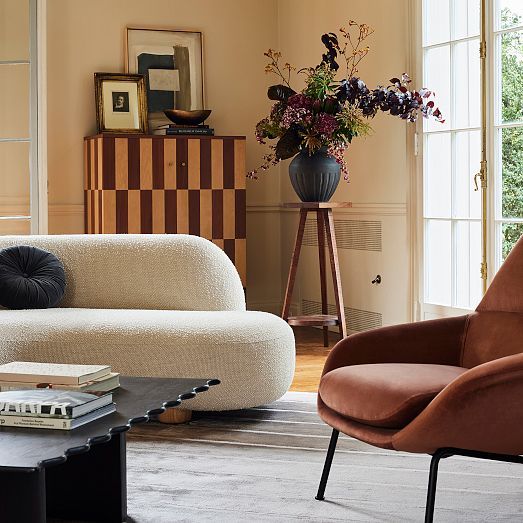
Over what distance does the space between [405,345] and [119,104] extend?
4.04m

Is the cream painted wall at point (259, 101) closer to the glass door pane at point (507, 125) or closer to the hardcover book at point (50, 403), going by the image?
the glass door pane at point (507, 125)

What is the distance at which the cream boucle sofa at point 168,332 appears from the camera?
12.3 ft

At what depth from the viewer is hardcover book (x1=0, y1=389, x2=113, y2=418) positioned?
228cm

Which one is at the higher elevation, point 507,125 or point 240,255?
point 507,125

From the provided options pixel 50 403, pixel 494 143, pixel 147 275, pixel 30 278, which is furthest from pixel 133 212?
pixel 50 403

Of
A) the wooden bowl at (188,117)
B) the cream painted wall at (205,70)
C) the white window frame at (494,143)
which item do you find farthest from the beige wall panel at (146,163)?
the white window frame at (494,143)

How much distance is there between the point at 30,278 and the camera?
418 centimetres

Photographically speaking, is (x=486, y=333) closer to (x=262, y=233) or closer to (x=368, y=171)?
(x=368, y=171)

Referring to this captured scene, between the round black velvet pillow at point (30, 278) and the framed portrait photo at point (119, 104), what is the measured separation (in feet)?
8.13

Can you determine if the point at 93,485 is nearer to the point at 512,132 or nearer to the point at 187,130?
the point at 512,132

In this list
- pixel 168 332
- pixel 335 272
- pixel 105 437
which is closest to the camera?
pixel 105 437

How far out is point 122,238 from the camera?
14.5ft

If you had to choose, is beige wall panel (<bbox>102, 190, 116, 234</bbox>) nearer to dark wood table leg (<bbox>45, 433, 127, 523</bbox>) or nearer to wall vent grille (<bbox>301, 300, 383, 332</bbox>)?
wall vent grille (<bbox>301, 300, 383, 332</bbox>)

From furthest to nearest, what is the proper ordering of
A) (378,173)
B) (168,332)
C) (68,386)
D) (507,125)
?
(378,173) < (507,125) < (168,332) < (68,386)
